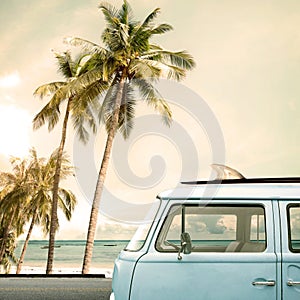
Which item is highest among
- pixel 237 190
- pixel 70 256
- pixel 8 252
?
pixel 70 256

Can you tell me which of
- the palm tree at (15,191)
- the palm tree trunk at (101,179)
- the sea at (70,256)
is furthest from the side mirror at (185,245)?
the sea at (70,256)

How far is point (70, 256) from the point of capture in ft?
334

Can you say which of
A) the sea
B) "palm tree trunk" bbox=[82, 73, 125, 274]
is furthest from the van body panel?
the sea

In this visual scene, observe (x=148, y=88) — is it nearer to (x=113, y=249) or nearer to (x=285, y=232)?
(x=285, y=232)

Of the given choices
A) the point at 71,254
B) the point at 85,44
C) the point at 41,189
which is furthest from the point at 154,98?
the point at 71,254

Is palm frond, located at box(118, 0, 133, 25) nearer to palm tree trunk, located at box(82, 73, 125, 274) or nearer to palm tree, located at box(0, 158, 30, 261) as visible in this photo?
palm tree trunk, located at box(82, 73, 125, 274)

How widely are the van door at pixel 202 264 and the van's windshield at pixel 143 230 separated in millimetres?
105

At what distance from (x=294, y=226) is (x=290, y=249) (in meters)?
0.21

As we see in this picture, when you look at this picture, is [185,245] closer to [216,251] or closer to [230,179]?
[216,251]

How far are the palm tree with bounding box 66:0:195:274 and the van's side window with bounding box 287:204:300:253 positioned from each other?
23853 millimetres

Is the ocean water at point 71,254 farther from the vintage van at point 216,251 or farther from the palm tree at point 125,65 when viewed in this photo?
the vintage van at point 216,251

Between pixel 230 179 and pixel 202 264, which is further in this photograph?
pixel 230 179

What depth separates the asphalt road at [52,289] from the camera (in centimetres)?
1402

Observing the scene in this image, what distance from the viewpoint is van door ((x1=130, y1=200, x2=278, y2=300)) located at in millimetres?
5535
